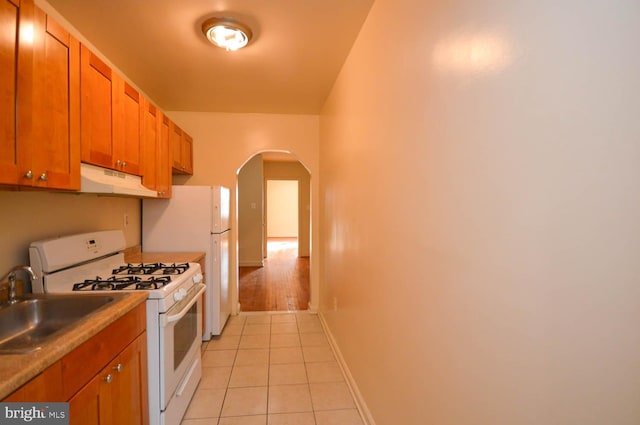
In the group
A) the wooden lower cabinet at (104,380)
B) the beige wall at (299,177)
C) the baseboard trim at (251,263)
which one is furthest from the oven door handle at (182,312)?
the beige wall at (299,177)

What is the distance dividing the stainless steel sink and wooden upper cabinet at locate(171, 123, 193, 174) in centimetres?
179

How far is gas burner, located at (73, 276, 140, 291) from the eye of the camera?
171cm

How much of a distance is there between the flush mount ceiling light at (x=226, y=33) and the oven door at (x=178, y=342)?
5.64ft

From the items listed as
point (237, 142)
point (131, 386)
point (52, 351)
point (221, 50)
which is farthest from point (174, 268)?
Answer: point (237, 142)

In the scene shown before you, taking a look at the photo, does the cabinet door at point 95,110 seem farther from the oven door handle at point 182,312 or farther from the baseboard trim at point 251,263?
the baseboard trim at point 251,263

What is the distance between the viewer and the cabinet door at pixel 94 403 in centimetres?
106

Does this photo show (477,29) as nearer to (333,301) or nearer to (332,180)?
(332,180)

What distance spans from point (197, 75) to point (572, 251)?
9.57ft

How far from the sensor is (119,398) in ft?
4.41

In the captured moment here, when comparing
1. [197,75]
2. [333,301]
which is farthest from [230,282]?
[197,75]

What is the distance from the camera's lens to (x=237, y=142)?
12.2 ft

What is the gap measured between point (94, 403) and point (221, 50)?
2248mm

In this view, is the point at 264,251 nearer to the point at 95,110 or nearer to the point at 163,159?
the point at 163,159

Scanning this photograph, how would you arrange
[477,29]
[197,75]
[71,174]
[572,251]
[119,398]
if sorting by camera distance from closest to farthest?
[572,251] → [477,29] → [119,398] → [71,174] → [197,75]
